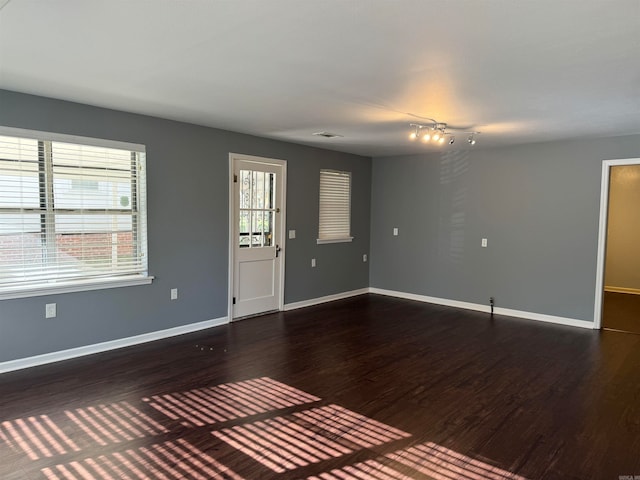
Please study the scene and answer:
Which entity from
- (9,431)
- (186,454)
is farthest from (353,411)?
(9,431)

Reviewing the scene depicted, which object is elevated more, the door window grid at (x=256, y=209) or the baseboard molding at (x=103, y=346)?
the door window grid at (x=256, y=209)

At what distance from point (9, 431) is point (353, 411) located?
224 cm

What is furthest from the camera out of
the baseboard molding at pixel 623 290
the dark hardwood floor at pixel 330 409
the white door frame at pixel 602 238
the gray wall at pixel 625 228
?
the baseboard molding at pixel 623 290

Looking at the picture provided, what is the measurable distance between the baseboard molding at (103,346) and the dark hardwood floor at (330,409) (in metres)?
0.09

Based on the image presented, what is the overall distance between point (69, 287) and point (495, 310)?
5.31m

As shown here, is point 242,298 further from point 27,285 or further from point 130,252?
point 27,285

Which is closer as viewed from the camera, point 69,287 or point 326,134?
point 69,287

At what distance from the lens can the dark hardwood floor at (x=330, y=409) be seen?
242 cm

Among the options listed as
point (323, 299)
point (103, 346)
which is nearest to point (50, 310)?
point (103, 346)

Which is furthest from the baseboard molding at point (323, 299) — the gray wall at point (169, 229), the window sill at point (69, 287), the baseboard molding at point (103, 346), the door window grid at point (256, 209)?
the window sill at point (69, 287)

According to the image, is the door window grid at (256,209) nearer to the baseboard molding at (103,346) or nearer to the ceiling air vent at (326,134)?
the ceiling air vent at (326,134)

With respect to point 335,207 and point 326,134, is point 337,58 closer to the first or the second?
point 326,134

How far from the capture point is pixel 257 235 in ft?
18.6

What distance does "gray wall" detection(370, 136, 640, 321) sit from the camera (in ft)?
17.6
